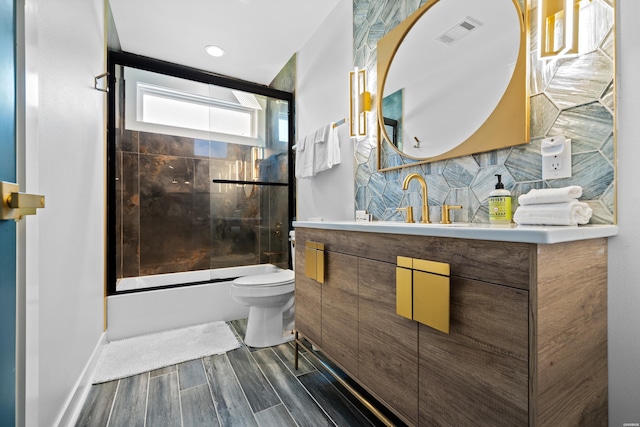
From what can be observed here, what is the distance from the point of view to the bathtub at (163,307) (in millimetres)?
2135

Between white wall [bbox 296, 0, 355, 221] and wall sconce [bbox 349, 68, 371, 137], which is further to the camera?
white wall [bbox 296, 0, 355, 221]

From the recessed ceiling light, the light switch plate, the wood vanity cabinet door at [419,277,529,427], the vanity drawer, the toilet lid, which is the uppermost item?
the recessed ceiling light

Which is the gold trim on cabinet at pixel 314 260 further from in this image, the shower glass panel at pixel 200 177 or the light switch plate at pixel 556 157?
the shower glass panel at pixel 200 177

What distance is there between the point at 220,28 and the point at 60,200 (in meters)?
1.86

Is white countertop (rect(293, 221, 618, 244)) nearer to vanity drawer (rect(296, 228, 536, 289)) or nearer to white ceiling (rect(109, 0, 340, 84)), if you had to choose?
vanity drawer (rect(296, 228, 536, 289))

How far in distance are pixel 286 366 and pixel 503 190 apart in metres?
1.49

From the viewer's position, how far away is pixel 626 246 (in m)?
0.81

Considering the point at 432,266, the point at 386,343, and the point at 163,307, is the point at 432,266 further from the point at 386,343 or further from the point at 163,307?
the point at 163,307

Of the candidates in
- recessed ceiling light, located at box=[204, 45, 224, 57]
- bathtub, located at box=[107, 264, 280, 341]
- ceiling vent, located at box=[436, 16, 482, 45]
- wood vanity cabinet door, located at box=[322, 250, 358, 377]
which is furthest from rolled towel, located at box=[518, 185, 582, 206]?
recessed ceiling light, located at box=[204, 45, 224, 57]

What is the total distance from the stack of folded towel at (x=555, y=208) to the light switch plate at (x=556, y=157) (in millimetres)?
118

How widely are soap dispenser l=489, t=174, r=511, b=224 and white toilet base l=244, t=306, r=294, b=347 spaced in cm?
153

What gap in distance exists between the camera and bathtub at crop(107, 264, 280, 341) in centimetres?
213

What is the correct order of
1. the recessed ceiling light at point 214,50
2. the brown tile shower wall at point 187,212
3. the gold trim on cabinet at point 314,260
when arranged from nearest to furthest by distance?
the gold trim on cabinet at point 314,260 < the recessed ceiling light at point 214,50 < the brown tile shower wall at point 187,212

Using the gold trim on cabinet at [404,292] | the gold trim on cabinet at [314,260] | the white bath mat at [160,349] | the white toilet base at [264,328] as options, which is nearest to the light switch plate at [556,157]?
the gold trim on cabinet at [404,292]
